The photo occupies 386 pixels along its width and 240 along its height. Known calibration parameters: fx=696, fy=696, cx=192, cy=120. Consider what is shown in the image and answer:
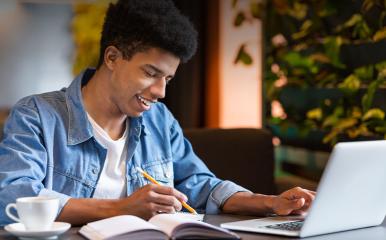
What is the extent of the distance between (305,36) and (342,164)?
2.12 meters

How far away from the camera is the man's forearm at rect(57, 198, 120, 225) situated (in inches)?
62.3

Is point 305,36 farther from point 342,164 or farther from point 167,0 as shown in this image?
point 342,164

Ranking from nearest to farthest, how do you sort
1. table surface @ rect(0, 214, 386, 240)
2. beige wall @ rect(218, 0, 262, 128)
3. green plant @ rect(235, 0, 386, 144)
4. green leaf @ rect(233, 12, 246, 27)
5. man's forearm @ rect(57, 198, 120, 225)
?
table surface @ rect(0, 214, 386, 240)
man's forearm @ rect(57, 198, 120, 225)
green plant @ rect(235, 0, 386, 144)
green leaf @ rect(233, 12, 246, 27)
beige wall @ rect(218, 0, 262, 128)

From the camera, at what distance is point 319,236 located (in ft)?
4.88

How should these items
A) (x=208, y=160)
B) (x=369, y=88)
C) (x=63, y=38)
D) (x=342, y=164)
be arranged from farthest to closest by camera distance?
(x=63, y=38) → (x=369, y=88) → (x=208, y=160) → (x=342, y=164)

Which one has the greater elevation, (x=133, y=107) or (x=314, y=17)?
(x=314, y=17)

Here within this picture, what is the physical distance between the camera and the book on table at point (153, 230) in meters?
1.36

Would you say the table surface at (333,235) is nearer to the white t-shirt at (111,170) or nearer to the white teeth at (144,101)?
the white t-shirt at (111,170)

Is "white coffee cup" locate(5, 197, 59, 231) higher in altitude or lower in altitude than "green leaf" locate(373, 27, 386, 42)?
lower

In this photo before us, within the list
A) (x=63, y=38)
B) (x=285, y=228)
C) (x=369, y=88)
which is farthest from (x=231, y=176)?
(x=63, y=38)

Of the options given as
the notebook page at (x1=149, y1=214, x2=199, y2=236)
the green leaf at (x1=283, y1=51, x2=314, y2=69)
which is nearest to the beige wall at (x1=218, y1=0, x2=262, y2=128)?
the green leaf at (x1=283, y1=51, x2=314, y2=69)

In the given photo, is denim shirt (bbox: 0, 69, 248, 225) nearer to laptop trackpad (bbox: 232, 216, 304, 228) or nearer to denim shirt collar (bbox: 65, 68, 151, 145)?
denim shirt collar (bbox: 65, 68, 151, 145)

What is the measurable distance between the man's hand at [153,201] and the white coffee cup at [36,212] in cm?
22

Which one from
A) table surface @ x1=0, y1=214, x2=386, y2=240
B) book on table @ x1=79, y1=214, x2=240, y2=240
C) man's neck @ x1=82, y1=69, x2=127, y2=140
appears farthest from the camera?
man's neck @ x1=82, y1=69, x2=127, y2=140
